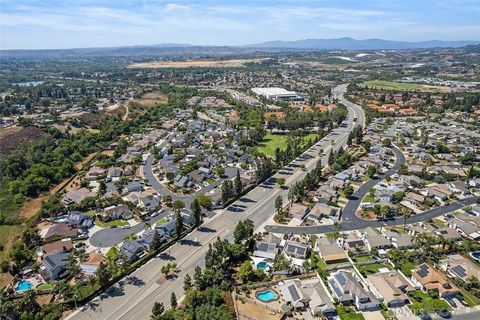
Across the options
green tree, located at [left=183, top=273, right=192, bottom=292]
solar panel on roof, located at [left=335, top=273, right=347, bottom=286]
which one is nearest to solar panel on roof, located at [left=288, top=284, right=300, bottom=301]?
solar panel on roof, located at [left=335, top=273, right=347, bottom=286]

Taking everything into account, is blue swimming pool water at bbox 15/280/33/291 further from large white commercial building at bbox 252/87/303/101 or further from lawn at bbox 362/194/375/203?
large white commercial building at bbox 252/87/303/101

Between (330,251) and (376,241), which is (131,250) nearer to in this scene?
(330,251)

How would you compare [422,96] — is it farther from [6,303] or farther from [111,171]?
[6,303]

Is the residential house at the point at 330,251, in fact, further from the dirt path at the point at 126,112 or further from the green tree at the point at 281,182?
the dirt path at the point at 126,112

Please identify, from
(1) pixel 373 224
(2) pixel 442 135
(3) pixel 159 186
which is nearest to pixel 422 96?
(2) pixel 442 135

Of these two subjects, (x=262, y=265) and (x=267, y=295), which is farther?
(x=262, y=265)

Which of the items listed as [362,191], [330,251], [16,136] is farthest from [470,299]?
[16,136]
